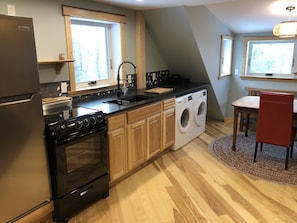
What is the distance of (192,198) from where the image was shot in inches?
102

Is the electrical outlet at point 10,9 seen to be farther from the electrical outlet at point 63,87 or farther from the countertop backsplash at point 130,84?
the electrical outlet at point 63,87

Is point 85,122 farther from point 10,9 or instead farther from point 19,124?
point 10,9

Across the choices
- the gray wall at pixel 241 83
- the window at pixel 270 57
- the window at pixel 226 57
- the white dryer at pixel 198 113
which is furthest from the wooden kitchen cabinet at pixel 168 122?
the window at pixel 270 57

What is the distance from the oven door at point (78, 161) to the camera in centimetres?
208

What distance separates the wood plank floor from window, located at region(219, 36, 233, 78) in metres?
2.44

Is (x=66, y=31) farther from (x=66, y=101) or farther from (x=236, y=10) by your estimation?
(x=236, y=10)

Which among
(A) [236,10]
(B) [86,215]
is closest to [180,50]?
(A) [236,10]

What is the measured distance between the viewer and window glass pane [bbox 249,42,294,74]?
4.78 metres

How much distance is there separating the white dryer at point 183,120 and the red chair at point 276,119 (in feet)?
3.58

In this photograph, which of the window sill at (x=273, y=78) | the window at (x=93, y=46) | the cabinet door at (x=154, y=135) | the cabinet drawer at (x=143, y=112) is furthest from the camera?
the window sill at (x=273, y=78)

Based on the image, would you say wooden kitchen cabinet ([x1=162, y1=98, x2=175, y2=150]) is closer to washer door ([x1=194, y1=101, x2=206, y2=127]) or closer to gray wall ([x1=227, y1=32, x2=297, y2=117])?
washer door ([x1=194, y1=101, x2=206, y2=127])

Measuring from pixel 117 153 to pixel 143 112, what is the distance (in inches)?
24.1

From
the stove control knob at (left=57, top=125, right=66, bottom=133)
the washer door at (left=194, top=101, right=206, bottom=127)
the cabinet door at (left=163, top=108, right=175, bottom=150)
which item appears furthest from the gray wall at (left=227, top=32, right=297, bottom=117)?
the stove control knob at (left=57, top=125, right=66, bottom=133)

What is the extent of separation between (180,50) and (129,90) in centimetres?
115
